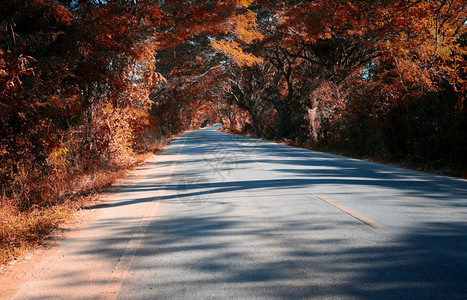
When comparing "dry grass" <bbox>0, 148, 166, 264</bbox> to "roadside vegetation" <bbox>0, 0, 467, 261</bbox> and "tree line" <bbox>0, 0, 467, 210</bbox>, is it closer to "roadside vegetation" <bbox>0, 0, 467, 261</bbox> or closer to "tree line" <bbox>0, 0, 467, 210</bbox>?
"roadside vegetation" <bbox>0, 0, 467, 261</bbox>

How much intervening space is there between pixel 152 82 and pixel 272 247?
1270cm

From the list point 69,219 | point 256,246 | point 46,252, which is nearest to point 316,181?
point 256,246

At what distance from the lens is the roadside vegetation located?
820cm

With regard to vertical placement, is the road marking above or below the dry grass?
above

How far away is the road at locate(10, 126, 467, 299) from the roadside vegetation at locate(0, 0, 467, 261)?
4.08ft

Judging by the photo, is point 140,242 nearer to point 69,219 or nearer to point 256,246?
point 256,246

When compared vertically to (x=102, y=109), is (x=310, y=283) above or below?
below

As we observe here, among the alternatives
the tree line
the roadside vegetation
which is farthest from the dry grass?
the tree line

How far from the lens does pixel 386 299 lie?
3.19 m

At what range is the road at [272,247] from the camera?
355 cm

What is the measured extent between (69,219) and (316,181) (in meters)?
5.82

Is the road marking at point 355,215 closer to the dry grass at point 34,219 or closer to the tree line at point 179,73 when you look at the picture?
the tree line at point 179,73

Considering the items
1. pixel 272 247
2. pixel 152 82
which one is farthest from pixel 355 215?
pixel 152 82

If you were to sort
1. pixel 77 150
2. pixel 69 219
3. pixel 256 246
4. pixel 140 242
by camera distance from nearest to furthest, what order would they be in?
pixel 256 246
pixel 140 242
pixel 69 219
pixel 77 150
